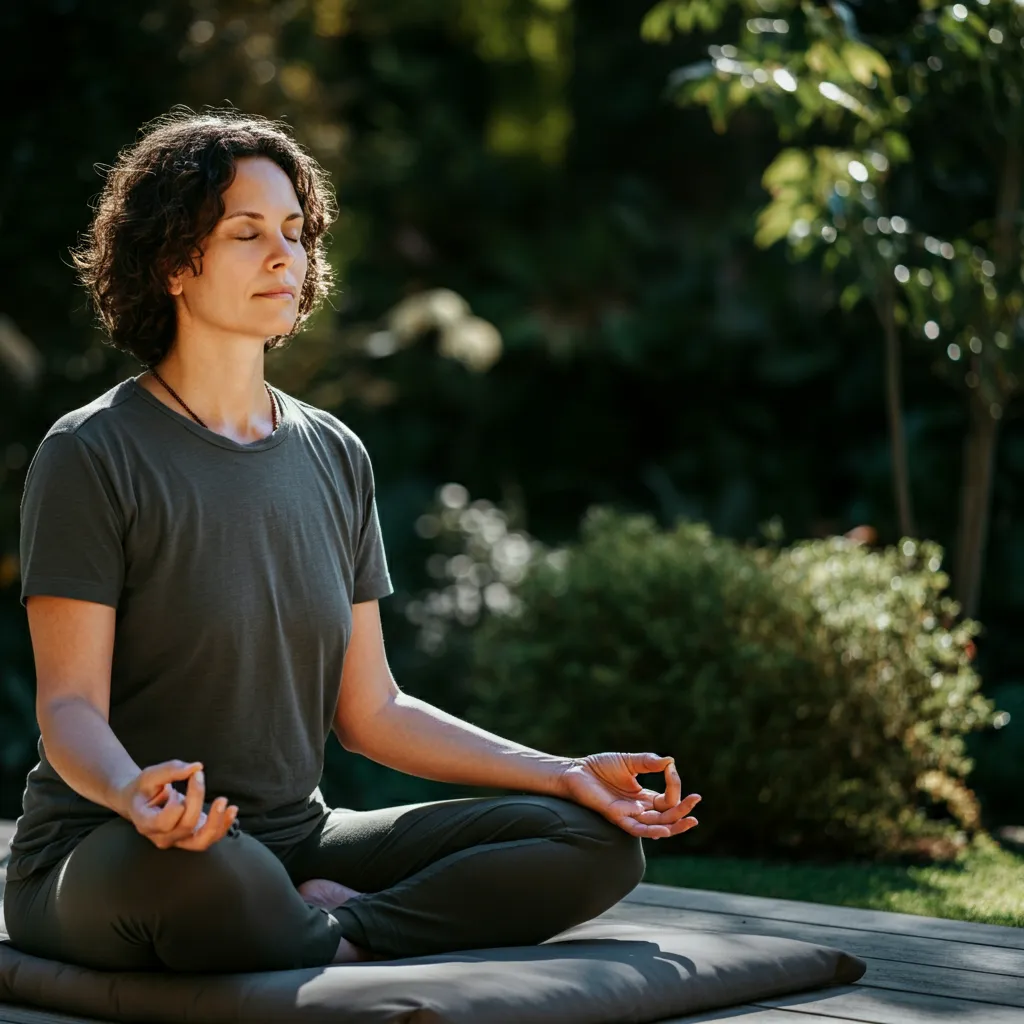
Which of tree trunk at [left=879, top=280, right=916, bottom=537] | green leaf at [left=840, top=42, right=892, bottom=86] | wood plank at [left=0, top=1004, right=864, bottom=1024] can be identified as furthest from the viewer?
tree trunk at [left=879, top=280, right=916, bottom=537]

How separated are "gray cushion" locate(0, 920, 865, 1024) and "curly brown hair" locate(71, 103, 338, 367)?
933 millimetres

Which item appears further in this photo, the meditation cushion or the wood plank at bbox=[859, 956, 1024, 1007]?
the wood plank at bbox=[859, 956, 1024, 1007]

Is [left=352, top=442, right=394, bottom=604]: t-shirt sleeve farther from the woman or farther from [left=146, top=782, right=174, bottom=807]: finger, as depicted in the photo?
[left=146, top=782, right=174, bottom=807]: finger

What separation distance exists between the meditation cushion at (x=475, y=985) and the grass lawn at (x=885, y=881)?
0.97m

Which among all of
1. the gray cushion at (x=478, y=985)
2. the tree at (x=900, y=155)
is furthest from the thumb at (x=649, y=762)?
the tree at (x=900, y=155)

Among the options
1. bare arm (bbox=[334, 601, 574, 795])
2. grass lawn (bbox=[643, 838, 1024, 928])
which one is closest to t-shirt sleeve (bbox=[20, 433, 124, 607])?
bare arm (bbox=[334, 601, 574, 795])

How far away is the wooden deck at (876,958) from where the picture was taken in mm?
2186

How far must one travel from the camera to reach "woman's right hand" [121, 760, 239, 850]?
1.93 m

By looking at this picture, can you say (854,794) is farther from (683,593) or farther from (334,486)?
(334,486)

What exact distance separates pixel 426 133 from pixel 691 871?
6920 millimetres

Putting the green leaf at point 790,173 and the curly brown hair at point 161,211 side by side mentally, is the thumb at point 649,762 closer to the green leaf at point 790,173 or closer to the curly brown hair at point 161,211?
the curly brown hair at point 161,211

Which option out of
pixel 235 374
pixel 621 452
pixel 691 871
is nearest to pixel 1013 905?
pixel 691 871

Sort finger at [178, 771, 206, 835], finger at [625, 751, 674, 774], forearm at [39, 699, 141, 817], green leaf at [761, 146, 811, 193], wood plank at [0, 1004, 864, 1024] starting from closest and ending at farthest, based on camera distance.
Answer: finger at [178, 771, 206, 835] → forearm at [39, 699, 141, 817] → wood plank at [0, 1004, 864, 1024] → finger at [625, 751, 674, 774] → green leaf at [761, 146, 811, 193]

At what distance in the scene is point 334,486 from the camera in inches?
100
